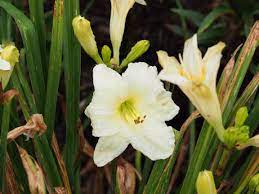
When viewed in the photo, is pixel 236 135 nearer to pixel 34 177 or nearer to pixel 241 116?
pixel 241 116

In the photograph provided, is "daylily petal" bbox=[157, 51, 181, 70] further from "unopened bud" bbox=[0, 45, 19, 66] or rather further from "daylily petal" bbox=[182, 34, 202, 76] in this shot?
"unopened bud" bbox=[0, 45, 19, 66]

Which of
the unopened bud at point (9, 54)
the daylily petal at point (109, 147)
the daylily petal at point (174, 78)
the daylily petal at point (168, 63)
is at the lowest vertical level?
the daylily petal at point (109, 147)

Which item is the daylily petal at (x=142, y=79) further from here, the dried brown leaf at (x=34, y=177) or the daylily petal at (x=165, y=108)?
the dried brown leaf at (x=34, y=177)

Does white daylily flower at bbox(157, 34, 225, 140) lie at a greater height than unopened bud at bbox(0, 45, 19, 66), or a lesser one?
lesser

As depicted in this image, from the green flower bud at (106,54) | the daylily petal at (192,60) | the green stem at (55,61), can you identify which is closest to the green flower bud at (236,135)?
the daylily petal at (192,60)

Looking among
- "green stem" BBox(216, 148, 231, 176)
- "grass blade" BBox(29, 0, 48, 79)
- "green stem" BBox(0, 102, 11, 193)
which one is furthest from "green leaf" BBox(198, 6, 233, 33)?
"green stem" BBox(0, 102, 11, 193)

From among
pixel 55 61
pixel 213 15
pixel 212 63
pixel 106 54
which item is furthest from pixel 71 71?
pixel 213 15
